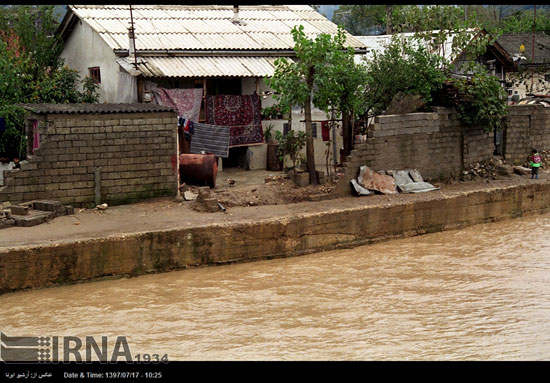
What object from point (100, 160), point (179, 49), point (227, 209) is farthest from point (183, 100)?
point (227, 209)

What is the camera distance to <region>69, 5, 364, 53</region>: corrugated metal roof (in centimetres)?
1599

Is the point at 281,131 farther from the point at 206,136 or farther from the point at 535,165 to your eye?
the point at 535,165

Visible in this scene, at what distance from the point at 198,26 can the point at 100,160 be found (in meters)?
6.08

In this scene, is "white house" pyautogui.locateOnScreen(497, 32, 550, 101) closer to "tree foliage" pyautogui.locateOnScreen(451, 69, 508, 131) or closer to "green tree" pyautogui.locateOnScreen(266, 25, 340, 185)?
"tree foliage" pyautogui.locateOnScreen(451, 69, 508, 131)

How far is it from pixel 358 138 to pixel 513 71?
462 inches

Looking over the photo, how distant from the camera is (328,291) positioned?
10.2m

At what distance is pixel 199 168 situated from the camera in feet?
45.7

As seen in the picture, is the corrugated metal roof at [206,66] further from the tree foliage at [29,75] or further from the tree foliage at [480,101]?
the tree foliage at [480,101]

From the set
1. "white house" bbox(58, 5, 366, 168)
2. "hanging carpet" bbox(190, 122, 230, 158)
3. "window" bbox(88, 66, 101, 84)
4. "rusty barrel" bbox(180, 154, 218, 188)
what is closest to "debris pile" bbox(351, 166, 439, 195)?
"white house" bbox(58, 5, 366, 168)

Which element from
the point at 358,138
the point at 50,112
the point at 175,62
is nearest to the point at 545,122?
the point at 358,138

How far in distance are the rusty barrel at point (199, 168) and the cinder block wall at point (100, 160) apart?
0.87 m

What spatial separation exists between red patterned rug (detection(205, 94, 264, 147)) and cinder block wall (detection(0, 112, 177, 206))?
277cm

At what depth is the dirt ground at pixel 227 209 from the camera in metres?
10.7

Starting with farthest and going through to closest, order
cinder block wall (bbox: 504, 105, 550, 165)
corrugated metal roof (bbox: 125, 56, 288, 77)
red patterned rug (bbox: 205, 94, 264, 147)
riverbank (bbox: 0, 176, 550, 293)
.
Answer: cinder block wall (bbox: 504, 105, 550, 165), red patterned rug (bbox: 205, 94, 264, 147), corrugated metal roof (bbox: 125, 56, 288, 77), riverbank (bbox: 0, 176, 550, 293)
